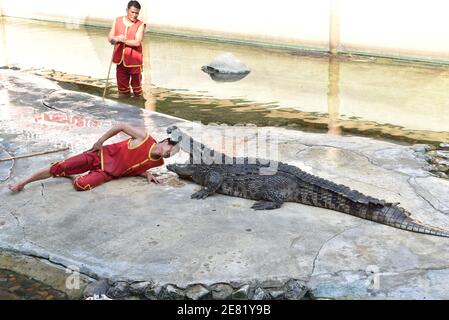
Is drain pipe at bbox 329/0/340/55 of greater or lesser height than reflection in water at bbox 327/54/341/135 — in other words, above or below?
above

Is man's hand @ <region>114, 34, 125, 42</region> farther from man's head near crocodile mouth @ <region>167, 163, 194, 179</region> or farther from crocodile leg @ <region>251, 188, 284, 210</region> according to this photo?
crocodile leg @ <region>251, 188, 284, 210</region>

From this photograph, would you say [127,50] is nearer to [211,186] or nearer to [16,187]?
[16,187]

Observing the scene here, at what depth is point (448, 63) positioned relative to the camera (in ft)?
36.8

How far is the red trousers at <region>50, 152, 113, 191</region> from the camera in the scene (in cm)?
476

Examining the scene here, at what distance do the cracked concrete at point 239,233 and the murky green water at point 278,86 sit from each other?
2090 millimetres

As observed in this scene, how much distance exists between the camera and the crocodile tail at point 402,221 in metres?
3.99

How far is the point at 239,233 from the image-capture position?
3996 millimetres

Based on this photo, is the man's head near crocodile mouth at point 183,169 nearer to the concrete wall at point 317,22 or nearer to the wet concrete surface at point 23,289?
the wet concrete surface at point 23,289

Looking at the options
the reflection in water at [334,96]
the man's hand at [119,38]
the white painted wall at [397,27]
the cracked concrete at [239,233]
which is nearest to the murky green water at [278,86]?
the reflection in water at [334,96]

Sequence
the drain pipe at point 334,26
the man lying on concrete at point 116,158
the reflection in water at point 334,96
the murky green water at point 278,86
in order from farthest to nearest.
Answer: the drain pipe at point 334,26, the murky green water at point 278,86, the reflection in water at point 334,96, the man lying on concrete at point 116,158

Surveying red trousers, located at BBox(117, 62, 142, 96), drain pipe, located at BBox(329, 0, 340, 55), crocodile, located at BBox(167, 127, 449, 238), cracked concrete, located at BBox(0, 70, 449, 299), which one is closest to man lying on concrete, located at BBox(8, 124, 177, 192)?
cracked concrete, located at BBox(0, 70, 449, 299)

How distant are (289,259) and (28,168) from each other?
2.85 meters

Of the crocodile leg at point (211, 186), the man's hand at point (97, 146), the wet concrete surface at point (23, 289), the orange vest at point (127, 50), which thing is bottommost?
the wet concrete surface at point (23, 289)

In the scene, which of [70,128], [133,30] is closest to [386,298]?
[70,128]
